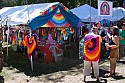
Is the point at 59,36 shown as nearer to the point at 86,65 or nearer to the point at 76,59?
the point at 76,59

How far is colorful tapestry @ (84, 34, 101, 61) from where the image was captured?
23.6 ft

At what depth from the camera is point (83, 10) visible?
1582 centimetres

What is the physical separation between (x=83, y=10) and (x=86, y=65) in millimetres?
8874

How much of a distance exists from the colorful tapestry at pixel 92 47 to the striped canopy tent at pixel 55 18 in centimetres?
298

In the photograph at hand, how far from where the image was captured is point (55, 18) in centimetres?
1096

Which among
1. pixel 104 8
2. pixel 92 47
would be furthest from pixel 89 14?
pixel 92 47

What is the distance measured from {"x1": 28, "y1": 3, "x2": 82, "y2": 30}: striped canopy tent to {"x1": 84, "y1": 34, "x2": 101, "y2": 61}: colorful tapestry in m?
2.98

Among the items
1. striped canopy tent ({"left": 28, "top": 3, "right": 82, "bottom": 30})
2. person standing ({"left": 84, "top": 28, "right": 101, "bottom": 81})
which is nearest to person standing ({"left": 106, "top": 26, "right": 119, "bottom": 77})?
person standing ({"left": 84, "top": 28, "right": 101, "bottom": 81})

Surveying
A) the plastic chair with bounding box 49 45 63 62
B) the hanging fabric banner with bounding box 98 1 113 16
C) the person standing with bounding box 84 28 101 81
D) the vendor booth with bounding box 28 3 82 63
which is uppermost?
the hanging fabric banner with bounding box 98 1 113 16

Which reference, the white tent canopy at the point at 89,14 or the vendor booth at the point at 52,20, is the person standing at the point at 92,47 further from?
the white tent canopy at the point at 89,14

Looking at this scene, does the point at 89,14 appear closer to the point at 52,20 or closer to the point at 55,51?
the point at 52,20

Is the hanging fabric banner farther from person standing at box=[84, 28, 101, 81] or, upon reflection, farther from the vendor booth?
person standing at box=[84, 28, 101, 81]

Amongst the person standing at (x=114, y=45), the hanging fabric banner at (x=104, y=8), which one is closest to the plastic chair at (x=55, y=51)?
the hanging fabric banner at (x=104, y=8)

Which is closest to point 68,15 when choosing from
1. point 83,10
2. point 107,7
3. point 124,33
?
point 107,7
